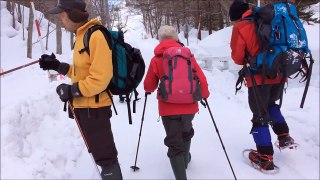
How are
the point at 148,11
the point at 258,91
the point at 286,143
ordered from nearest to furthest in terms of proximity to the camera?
the point at 258,91 → the point at 286,143 → the point at 148,11

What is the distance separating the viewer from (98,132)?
300 centimetres

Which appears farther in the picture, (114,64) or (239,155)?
(239,155)

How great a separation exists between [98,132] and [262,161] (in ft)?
7.49

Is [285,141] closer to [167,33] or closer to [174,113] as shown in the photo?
[174,113]

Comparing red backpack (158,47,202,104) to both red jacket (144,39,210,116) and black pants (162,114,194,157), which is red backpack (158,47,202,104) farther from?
black pants (162,114,194,157)

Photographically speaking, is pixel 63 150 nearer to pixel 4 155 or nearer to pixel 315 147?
pixel 4 155

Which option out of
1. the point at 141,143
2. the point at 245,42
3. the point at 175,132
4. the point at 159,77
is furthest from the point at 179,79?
the point at 141,143

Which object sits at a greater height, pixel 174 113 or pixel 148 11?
pixel 174 113

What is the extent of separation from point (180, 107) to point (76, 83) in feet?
4.10

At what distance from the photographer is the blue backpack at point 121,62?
9.34 ft

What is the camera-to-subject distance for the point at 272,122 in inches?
166

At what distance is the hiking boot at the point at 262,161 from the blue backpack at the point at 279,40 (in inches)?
42.2

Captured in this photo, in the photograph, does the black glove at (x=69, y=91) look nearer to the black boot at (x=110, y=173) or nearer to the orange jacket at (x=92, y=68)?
the orange jacket at (x=92, y=68)

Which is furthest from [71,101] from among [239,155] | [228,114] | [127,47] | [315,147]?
[228,114]
